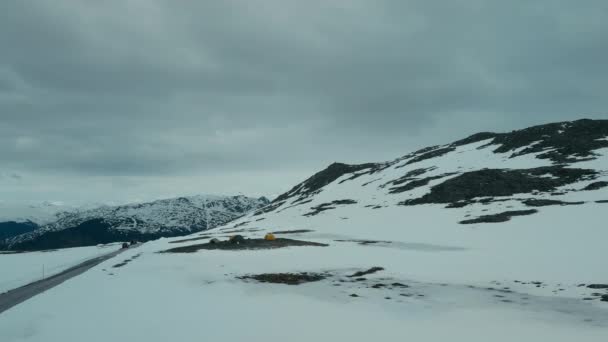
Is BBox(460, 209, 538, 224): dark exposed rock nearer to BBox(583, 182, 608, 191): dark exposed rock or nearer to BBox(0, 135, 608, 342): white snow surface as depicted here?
BBox(0, 135, 608, 342): white snow surface

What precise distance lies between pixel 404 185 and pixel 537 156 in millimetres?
29872

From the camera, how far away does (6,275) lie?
39.4m

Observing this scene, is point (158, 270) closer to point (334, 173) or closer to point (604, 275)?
point (604, 275)

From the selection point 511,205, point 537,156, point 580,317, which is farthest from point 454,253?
point 537,156

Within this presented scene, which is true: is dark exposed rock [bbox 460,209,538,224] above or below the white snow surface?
above

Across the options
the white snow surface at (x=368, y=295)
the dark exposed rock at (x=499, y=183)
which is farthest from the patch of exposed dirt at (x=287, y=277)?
the dark exposed rock at (x=499, y=183)

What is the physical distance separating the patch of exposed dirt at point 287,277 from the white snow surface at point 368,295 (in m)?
0.91

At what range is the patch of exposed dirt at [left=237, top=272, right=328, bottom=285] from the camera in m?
23.6

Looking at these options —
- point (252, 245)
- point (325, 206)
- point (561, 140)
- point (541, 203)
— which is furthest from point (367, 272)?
point (561, 140)

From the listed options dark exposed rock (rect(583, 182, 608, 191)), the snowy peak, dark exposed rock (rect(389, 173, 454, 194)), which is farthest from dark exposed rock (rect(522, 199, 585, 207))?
dark exposed rock (rect(389, 173, 454, 194))

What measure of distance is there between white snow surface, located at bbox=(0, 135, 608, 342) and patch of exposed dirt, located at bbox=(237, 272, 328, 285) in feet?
2.98

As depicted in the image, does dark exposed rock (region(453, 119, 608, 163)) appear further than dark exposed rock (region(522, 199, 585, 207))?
Yes

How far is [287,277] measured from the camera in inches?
976

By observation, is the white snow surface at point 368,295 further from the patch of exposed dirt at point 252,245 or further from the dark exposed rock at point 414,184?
the dark exposed rock at point 414,184
